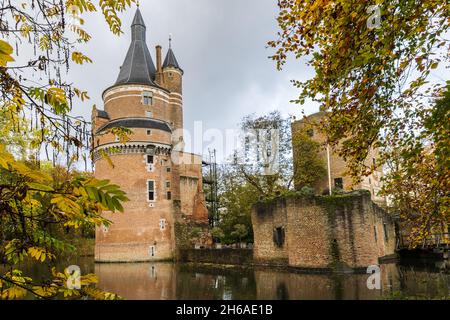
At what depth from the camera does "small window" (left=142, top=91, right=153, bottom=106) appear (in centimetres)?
3497

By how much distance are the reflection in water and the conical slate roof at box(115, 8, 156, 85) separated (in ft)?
69.6

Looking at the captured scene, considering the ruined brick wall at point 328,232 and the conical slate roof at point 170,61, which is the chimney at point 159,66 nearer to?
the conical slate roof at point 170,61

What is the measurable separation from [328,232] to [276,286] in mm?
5908

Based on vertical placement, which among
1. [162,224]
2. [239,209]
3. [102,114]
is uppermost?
[102,114]

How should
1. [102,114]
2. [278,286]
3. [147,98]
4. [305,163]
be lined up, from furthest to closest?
[102,114], [147,98], [305,163], [278,286]

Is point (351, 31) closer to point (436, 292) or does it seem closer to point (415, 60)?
point (415, 60)

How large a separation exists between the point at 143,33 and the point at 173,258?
2406 cm

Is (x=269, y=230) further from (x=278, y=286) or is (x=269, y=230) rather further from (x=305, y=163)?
(x=305, y=163)

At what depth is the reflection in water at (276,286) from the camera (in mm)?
12758

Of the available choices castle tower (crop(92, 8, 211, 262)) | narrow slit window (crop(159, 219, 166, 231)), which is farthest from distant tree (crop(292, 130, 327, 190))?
narrow slit window (crop(159, 219, 166, 231))

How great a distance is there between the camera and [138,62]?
36875mm

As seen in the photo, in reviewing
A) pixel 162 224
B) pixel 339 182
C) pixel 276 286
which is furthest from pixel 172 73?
pixel 276 286

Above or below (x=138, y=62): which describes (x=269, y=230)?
below
